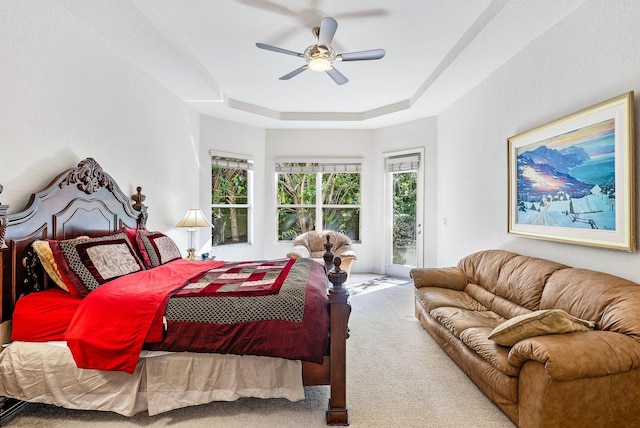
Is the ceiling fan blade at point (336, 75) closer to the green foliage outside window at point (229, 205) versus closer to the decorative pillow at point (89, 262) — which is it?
the decorative pillow at point (89, 262)

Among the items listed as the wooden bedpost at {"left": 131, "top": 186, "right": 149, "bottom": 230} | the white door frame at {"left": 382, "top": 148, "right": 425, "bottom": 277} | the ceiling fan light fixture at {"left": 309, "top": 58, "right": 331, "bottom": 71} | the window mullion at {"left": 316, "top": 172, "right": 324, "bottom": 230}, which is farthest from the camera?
the window mullion at {"left": 316, "top": 172, "right": 324, "bottom": 230}

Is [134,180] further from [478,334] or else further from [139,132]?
[478,334]

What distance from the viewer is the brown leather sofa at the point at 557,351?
65.4 inches

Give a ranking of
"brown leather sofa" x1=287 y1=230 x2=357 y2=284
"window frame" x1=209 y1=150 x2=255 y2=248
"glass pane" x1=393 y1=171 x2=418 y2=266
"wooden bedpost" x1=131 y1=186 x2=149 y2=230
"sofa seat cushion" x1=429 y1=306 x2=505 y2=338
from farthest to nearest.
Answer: "glass pane" x1=393 y1=171 x2=418 y2=266 < "window frame" x1=209 y1=150 x2=255 y2=248 < "brown leather sofa" x1=287 y1=230 x2=357 y2=284 < "wooden bedpost" x1=131 y1=186 x2=149 y2=230 < "sofa seat cushion" x1=429 y1=306 x2=505 y2=338

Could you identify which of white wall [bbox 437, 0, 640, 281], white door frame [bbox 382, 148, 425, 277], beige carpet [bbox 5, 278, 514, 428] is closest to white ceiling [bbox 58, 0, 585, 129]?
white wall [bbox 437, 0, 640, 281]

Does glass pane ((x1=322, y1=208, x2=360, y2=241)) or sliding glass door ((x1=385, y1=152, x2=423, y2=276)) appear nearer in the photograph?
sliding glass door ((x1=385, y1=152, x2=423, y2=276))

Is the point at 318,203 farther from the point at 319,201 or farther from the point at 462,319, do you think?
the point at 462,319

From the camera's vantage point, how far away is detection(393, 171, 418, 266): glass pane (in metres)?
6.01

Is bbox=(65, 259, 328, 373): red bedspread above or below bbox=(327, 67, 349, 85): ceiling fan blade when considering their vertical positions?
below

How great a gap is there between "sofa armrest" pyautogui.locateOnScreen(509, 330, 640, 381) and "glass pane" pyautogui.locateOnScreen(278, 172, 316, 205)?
5043 millimetres

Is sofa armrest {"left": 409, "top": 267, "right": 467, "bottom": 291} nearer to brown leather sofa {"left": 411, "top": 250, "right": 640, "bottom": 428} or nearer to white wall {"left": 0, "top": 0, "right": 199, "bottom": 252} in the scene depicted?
brown leather sofa {"left": 411, "top": 250, "right": 640, "bottom": 428}

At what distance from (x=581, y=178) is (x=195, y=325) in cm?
287

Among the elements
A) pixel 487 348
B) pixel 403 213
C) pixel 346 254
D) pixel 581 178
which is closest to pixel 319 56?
pixel 581 178

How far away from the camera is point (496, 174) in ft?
12.3
